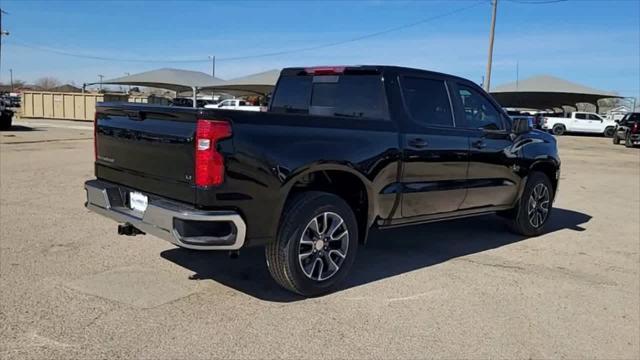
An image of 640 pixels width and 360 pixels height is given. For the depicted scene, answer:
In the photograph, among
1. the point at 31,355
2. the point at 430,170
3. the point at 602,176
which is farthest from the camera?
the point at 602,176

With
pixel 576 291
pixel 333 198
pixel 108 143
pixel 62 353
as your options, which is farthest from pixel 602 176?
pixel 62 353

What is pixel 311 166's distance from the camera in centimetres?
439

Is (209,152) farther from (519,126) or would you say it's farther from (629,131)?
(629,131)

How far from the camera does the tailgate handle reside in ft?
14.6

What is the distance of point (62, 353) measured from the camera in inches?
135

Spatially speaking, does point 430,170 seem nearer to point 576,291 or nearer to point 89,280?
point 576,291

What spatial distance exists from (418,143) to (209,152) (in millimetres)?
2197

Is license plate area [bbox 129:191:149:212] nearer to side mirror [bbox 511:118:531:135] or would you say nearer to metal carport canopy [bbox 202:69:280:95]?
side mirror [bbox 511:118:531:135]

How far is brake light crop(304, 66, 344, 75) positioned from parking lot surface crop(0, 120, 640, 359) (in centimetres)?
188

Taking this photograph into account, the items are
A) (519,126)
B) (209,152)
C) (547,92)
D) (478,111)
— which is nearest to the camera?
(209,152)

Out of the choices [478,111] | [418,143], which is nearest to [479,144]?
[478,111]

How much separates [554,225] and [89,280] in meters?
6.15

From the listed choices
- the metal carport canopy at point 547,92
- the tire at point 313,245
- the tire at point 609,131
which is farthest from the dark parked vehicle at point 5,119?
the metal carport canopy at point 547,92

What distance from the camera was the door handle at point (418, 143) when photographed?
5.25 metres
